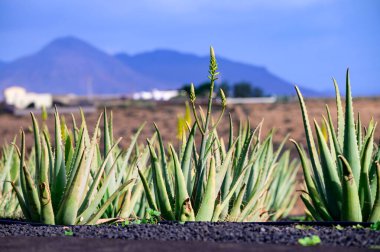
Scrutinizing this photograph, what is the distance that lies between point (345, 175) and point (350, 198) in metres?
0.22

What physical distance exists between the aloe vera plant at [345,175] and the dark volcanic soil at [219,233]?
0.43m

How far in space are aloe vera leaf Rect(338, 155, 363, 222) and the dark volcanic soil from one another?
Result: 38cm

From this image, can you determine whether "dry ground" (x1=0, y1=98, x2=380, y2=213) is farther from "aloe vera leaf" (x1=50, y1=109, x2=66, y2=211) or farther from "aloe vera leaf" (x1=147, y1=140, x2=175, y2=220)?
"aloe vera leaf" (x1=147, y1=140, x2=175, y2=220)

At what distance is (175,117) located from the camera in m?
36.8

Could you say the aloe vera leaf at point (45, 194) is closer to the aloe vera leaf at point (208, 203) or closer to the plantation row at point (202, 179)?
the plantation row at point (202, 179)

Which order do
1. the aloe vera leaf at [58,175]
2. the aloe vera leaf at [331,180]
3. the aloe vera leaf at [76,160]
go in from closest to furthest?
the aloe vera leaf at [331,180], the aloe vera leaf at [76,160], the aloe vera leaf at [58,175]

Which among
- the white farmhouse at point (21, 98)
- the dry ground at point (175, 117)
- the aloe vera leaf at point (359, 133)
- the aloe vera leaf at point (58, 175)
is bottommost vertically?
the dry ground at point (175, 117)

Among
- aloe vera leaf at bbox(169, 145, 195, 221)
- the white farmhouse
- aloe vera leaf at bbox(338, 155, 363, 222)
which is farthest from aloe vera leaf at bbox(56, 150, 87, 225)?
the white farmhouse

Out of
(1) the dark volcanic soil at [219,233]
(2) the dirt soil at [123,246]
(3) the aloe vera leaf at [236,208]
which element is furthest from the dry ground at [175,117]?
(2) the dirt soil at [123,246]

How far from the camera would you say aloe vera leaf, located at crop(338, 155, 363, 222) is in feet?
17.3

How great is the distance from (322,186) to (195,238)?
142cm

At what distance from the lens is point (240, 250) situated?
423cm

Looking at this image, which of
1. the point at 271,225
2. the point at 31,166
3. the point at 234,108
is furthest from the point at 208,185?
the point at 234,108

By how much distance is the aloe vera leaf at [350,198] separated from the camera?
5.27 m
